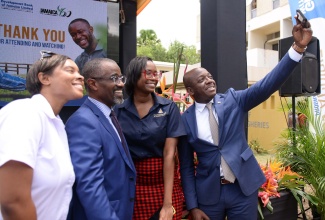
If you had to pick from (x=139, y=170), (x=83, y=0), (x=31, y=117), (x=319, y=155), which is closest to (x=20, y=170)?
(x=31, y=117)

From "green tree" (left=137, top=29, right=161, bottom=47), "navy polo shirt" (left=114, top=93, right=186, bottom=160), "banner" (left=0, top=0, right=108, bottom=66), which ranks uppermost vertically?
"green tree" (left=137, top=29, right=161, bottom=47)

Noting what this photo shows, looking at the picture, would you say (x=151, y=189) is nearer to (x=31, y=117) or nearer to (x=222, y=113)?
(x=222, y=113)

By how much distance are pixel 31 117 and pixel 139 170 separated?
954mm

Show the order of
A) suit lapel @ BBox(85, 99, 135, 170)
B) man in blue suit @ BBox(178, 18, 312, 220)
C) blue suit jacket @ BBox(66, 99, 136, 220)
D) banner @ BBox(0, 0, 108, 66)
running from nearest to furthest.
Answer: blue suit jacket @ BBox(66, 99, 136, 220) → suit lapel @ BBox(85, 99, 135, 170) → man in blue suit @ BBox(178, 18, 312, 220) → banner @ BBox(0, 0, 108, 66)

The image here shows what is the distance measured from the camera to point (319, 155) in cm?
371

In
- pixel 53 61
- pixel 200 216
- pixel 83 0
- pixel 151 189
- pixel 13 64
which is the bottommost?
pixel 200 216

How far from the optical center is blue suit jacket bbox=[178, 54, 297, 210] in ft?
7.05

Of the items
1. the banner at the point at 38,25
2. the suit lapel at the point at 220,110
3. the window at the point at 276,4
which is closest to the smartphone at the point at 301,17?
the suit lapel at the point at 220,110

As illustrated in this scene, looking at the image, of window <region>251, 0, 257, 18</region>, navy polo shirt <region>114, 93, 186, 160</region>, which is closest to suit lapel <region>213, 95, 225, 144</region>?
navy polo shirt <region>114, 93, 186, 160</region>

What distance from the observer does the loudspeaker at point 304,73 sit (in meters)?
3.86

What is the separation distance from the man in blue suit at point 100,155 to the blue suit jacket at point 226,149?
0.70 m

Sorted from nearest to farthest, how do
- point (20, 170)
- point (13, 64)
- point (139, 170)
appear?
point (20, 170)
point (139, 170)
point (13, 64)

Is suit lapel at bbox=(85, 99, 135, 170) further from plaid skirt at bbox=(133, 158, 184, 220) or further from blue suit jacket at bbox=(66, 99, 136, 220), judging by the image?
plaid skirt at bbox=(133, 158, 184, 220)

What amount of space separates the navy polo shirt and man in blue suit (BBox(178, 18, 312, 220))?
0.80 feet
